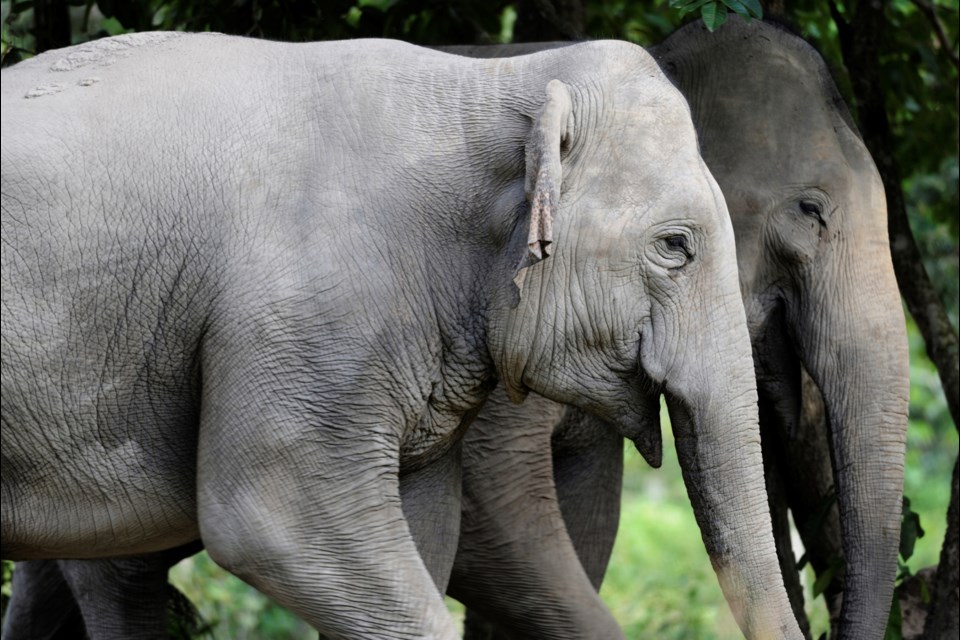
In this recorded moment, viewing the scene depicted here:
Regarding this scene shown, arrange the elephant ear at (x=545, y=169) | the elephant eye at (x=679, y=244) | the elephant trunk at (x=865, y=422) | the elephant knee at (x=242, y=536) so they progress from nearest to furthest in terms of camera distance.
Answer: the elephant ear at (x=545, y=169)
the elephant knee at (x=242, y=536)
the elephant eye at (x=679, y=244)
the elephant trunk at (x=865, y=422)

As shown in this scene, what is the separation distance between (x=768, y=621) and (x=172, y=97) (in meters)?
1.42

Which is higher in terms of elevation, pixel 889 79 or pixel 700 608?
pixel 889 79

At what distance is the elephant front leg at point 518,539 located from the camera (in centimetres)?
382

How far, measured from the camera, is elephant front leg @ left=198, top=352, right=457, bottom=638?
9.46 feet

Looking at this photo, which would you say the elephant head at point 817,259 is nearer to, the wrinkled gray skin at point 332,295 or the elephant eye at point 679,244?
the wrinkled gray skin at point 332,295

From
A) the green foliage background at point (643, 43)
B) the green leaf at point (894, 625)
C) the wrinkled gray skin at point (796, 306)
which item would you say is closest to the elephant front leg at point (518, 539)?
the wrinkled gray skin at point (796, 306)

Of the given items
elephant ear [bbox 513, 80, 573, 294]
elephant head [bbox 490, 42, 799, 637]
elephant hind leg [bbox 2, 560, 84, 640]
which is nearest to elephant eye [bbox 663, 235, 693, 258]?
elephant head [bbox 490, 42, 799, 637]

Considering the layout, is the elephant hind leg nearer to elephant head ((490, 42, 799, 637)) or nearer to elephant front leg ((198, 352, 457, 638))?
elephant front leg ((198, 352, 457, 638))

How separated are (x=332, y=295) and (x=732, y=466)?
782 mm

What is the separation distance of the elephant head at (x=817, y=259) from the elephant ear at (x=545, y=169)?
1.03 m

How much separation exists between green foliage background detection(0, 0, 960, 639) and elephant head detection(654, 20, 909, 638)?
9.8 inches

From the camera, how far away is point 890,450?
145 inches

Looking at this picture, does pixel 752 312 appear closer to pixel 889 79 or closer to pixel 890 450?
pixel 890 450

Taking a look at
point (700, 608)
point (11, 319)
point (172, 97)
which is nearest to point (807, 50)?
point (172, 97)
